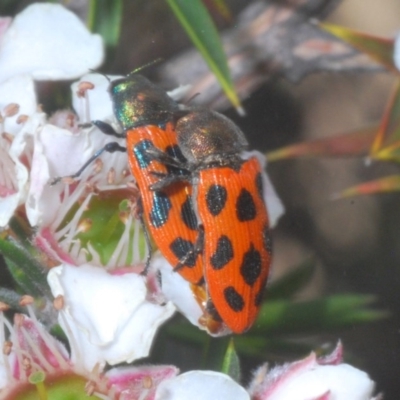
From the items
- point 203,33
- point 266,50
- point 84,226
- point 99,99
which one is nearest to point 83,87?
point 99,99

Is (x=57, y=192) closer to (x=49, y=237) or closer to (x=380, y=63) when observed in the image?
(x=49, y=237)

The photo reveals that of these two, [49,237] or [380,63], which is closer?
[49,237]

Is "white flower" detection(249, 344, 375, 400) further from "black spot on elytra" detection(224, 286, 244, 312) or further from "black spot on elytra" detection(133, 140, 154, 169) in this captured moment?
"black spot on elytra" detection(133, 140, 154, 169)

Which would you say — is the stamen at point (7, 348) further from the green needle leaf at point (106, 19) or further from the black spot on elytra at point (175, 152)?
the green needle leaf at point (106, 19)

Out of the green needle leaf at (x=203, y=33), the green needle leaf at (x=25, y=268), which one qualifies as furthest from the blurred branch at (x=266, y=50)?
the green needle leaf at (x=25, y=268)

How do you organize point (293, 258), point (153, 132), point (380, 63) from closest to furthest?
point (153, 132)
point (380, 63)
point (293, 258)

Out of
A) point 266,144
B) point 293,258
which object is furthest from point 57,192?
point 293,258

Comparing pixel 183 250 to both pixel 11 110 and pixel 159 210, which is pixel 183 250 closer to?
pixel 159 210
